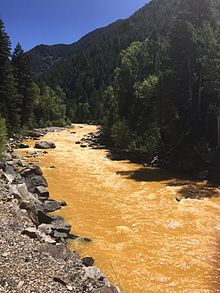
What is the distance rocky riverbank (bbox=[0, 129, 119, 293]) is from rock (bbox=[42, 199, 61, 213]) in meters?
1.60

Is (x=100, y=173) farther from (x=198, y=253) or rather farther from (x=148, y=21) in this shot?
(x=148, y=21)

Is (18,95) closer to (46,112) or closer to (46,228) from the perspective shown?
(46,112)

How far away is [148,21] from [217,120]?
6895 inches

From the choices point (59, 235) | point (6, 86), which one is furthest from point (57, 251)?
point (6, 86)

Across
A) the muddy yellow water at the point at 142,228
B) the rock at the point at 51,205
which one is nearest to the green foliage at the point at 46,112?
the muddy yellow water at the point at 142,228

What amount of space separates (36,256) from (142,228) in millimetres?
6878

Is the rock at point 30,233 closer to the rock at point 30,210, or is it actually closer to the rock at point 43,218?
the rock at point 30,210

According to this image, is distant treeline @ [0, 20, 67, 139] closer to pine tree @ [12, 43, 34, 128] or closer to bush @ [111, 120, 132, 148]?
pine tree @ [12, 43, 34, 128]

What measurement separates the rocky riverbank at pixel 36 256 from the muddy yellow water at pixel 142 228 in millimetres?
1232

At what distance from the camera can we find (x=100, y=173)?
86.4 ft

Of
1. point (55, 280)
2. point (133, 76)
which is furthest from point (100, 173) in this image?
point (133, 76)

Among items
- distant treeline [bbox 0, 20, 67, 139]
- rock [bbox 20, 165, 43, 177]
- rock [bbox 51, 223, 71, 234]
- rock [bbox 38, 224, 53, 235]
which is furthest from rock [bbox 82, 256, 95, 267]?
distant treeline [bbox 0, 20, 67, 139]

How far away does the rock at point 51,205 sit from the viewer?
1667 cm

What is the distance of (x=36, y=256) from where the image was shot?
930 cm
